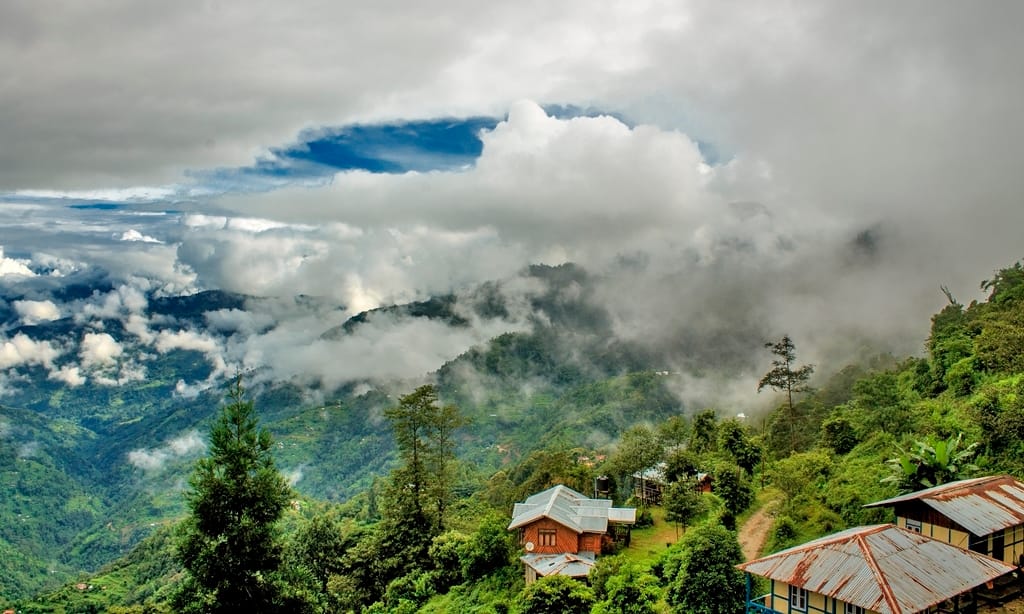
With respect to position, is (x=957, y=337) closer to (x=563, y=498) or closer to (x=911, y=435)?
(x=911, y=435)

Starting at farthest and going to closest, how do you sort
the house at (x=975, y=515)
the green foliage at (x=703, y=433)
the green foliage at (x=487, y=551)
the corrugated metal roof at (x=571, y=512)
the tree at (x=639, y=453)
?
the green foliage at (x=703, y=433), the tree at (x=639, y=453), the green foliage at (x=487, y=551), the corrugated metal roof at (x=571, y=512), the house at (x=975, y=515)

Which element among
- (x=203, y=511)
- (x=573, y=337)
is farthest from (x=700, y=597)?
(x=573, y=337)

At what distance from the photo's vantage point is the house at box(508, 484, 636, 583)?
35469mm

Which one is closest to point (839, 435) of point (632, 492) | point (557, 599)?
point (632, 492)

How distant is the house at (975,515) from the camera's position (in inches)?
885

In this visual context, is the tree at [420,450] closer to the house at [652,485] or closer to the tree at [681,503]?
the house at [652,485]

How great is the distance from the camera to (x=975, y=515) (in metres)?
22.6

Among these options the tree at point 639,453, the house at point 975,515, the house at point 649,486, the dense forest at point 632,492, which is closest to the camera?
the dense forest at point 632,492

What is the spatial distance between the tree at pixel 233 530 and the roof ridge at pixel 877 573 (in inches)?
733

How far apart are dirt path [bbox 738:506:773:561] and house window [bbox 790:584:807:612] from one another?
1114 centimetres

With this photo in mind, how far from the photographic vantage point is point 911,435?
119 ft

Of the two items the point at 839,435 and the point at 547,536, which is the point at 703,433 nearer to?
the point at 839,435

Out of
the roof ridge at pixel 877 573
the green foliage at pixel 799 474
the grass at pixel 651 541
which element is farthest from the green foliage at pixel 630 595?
the green foliage at pixel 799 474

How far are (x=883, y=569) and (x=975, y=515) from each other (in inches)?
241
